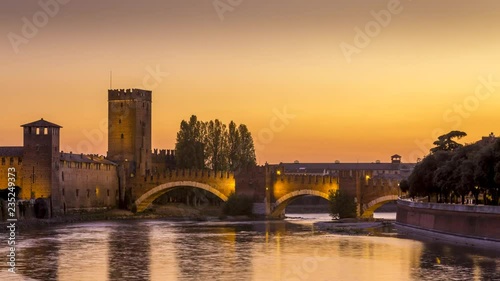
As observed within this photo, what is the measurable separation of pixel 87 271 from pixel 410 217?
23541 mm

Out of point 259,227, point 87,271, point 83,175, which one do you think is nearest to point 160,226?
point 259,227

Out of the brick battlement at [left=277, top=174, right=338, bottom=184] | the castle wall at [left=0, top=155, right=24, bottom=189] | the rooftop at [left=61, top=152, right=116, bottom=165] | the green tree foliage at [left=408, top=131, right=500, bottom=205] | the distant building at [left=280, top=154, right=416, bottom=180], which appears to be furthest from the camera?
the distant building at [left=280, top=154, right=416, bottom=180]

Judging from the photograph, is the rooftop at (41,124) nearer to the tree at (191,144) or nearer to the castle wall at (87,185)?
the castle wall at (87,185)

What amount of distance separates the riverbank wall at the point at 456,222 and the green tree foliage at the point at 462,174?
1.49 m

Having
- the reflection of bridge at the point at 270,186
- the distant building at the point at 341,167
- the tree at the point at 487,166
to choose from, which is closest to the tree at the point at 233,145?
the reflection of bridge at the point at 270,186

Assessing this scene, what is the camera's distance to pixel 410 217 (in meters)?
54.8

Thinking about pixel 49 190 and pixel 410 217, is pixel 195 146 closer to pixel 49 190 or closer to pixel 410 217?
pixel 49 190

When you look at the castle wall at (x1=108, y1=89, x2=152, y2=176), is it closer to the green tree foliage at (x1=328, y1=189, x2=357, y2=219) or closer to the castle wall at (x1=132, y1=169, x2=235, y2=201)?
the castle wall at (x1=132, y1=169, x2=235, y2=201)

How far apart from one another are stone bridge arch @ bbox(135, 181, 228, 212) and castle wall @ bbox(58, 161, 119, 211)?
6.57ft

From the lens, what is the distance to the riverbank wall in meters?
41.1

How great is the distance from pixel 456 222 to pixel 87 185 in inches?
1457

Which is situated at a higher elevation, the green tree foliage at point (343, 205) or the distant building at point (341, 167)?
the distant building at point (341, 167)

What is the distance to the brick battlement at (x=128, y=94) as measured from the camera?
8588 centimetres

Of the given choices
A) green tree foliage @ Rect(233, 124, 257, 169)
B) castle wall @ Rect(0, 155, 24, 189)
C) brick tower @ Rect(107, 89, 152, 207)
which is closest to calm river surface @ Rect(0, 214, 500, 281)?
castle wall @ Rect(0, 155, 24, 189)
